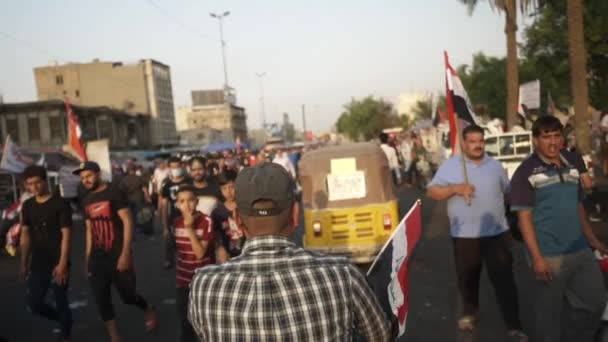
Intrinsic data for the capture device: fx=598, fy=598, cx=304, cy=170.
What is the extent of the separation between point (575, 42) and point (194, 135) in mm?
91935

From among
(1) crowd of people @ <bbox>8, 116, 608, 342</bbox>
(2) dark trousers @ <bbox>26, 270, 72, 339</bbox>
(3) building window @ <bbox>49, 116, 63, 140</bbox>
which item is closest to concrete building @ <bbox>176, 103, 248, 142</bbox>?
(3) building window @ <bbox>49, 116, 63, 140</bbox>

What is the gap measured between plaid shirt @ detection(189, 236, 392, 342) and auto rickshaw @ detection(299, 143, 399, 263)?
6.75 m

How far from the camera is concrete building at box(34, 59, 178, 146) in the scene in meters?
75.8

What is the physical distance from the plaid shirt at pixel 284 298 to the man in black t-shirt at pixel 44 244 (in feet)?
13.7

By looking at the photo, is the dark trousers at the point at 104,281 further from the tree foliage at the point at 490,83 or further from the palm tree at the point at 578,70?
the tree foliage at the point at 490,83

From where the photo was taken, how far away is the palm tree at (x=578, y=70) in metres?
15.0

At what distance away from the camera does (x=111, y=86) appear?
255ft

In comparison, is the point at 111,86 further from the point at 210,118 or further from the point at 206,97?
the point at 206,97

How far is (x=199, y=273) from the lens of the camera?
193 centimetres

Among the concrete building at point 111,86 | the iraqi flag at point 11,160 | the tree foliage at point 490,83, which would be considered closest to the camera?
the iraqi flag at point 11,160

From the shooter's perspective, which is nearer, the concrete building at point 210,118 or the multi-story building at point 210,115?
the concrete building at point 210,118

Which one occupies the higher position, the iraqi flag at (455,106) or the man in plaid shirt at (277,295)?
the iraqi flag at (455,106)


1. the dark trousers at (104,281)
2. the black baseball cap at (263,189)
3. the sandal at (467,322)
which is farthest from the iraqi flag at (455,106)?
the black baseball cap at (263,189)

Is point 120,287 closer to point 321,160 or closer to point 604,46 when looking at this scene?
point 321,160
